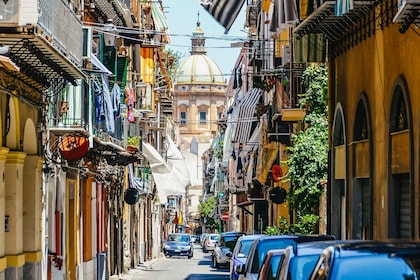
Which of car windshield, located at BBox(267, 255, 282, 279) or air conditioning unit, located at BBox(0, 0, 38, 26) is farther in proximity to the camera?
air conditioning unit, located at BBox(0, 0, 38, 26)

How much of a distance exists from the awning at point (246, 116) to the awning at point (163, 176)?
131 inches

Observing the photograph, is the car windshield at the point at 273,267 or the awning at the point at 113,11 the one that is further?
the awning at the point at 113,11

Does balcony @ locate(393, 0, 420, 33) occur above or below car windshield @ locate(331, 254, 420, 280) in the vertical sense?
above

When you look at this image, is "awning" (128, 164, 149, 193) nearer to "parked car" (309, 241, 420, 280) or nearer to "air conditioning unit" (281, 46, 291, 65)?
"air conditioning unit" (281, 46, 291, 65)

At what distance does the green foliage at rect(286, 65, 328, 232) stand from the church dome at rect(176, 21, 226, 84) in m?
143

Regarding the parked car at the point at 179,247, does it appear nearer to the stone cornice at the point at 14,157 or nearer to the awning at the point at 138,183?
the awning at the point at 138,183

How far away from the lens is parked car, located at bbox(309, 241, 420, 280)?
9625 mm

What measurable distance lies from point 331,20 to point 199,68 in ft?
530

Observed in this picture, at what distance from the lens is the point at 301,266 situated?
12.5 meters

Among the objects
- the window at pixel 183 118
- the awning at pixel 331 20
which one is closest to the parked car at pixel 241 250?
the awning at pixel 331 20

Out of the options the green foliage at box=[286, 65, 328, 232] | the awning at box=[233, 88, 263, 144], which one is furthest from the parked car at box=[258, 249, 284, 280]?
the awning at box=[233, 88, 263, 144]

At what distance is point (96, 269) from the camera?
121 feet

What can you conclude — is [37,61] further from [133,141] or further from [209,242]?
[209,242]

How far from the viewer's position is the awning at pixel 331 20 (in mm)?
21864
